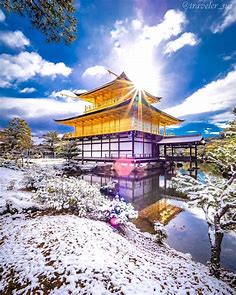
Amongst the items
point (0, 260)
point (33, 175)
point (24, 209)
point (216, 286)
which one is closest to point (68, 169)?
point (33, 175)

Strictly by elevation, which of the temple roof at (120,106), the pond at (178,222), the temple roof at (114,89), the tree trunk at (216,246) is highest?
the temple roof at (114,89)

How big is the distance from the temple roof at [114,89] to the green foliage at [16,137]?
10033 mm

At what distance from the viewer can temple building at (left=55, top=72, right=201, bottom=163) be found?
65.1 ft

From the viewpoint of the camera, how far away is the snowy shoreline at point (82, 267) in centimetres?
234

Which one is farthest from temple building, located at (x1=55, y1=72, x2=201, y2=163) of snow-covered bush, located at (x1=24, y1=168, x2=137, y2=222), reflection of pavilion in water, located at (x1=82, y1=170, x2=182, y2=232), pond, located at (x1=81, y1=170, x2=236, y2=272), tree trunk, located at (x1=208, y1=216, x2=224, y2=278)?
tree trunk, located at (x1=208, y1=216, x2=224, y2=278)

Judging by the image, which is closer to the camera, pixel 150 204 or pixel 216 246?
pixel 216 246

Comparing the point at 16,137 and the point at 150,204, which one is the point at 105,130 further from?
the point at 150,204

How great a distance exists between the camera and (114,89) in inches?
963

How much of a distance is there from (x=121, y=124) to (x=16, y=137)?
14.4 metres

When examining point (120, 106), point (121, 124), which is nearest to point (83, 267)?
point (120, 106)

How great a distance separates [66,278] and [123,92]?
79.3ft

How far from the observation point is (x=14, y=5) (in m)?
3.47

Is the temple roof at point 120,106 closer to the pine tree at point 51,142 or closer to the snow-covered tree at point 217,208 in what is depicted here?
the pine tree at point 51,142

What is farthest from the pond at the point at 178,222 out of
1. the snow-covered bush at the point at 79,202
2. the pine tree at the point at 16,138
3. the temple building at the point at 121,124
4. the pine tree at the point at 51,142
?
the pine tree at the point at 51,142
